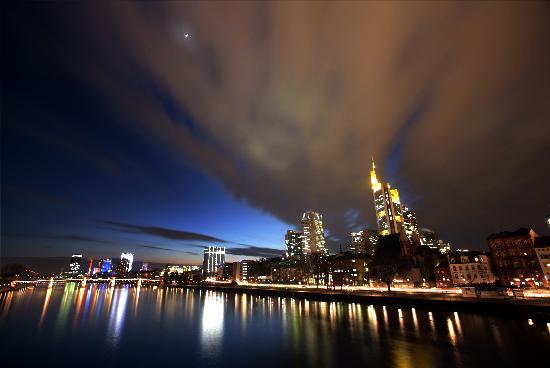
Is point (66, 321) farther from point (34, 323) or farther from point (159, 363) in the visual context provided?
point (159, 363)

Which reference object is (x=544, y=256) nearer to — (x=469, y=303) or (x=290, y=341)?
(x=469, y=303)

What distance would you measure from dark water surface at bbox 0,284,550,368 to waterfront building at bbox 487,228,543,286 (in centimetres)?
5135

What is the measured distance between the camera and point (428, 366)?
78.4 feet

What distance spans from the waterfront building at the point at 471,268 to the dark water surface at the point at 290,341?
4967 centimetres

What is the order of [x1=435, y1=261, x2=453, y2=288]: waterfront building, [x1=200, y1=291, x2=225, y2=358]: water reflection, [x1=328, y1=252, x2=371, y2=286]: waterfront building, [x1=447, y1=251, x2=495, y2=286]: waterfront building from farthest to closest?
[x1=328, y1=252, x2=371, y2=286]: waterfront building
[x1=435, y1=261, x2=453, y2=288]: waterfront building
[x1=447, y1=251, x2=495, y2=286]: waterfront building
[x1=200, y1=291, x2=225, y2=358]: water reflection

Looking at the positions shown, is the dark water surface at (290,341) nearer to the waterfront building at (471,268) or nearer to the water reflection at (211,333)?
the water reflection at (211,333)

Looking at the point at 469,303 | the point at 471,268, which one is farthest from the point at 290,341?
the point at 471,268

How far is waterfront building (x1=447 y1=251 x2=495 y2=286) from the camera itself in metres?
85.4

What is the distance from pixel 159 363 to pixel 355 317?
34878 millimetres

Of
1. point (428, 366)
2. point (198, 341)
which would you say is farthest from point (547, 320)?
point (198, 341)

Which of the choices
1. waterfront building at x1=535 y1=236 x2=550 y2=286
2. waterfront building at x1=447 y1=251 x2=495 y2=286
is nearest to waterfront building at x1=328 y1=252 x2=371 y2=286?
waterfront building at x1=447 y1=251 x2=495 y2=286

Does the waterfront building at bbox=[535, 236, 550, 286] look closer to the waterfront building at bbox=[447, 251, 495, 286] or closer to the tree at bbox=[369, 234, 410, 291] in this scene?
the waterfront building at bbox=[447, 251, 495, 286]

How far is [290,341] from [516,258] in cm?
8643

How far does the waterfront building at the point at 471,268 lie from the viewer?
85.4 meters
